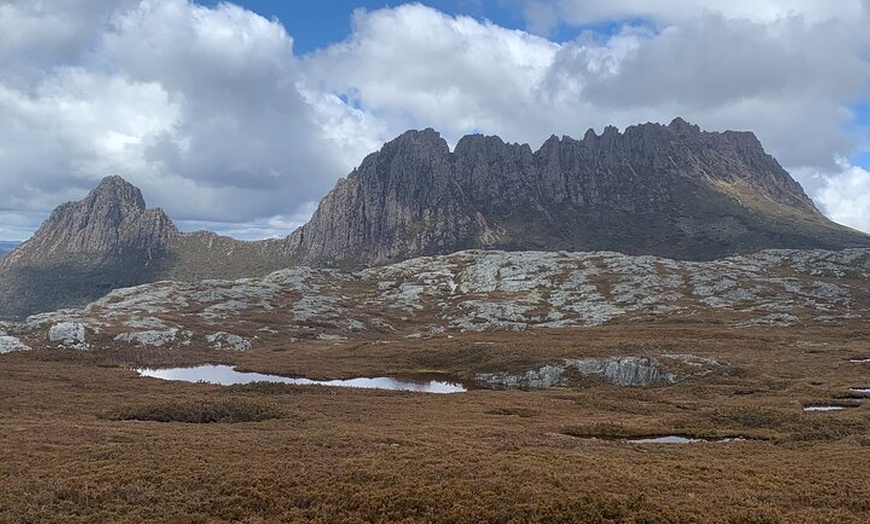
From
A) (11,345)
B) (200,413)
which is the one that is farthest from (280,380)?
(11,345)

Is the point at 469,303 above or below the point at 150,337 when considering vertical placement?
above

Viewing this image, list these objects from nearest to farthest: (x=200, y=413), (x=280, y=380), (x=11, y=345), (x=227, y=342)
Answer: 1. (x=200, y=413)
2. (x=280, y=380)
3. (x=11, y=345)
4. (x=227, y=342)

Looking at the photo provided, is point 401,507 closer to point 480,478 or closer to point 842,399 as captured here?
point 480,478

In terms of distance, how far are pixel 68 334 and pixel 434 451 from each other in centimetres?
9302

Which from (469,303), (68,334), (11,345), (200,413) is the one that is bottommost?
→ (200,413)

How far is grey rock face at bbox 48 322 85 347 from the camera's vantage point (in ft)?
318

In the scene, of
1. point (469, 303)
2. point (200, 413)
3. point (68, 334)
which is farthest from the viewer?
point (469, 303)

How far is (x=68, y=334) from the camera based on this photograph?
98.9 meters

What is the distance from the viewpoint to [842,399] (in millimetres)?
55031

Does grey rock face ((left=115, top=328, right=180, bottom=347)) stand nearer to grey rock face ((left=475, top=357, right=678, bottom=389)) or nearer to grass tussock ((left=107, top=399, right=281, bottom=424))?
grass tussock ((left=107, top=399, right=281, bottom=424))

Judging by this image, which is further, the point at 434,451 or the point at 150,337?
the point at 150,337

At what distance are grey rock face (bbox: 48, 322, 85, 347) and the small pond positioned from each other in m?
24.9

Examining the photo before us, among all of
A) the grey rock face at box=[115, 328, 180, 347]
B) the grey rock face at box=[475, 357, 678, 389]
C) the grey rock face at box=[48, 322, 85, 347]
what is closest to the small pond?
the grey rock face at box=[475, 357, 678, 389]

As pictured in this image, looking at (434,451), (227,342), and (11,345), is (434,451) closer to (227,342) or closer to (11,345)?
(227,342)
